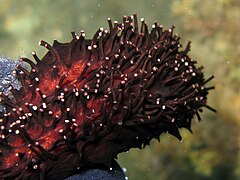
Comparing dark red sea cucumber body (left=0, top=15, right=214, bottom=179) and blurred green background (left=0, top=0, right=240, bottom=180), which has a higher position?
blurred green background (left=0, top=0, right=240, bottom=180)

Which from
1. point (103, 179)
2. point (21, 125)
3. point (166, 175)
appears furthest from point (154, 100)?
point (166, 175)

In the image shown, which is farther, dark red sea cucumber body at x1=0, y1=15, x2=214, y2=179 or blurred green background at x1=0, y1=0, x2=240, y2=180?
blurred green background at x1=0, y1=0, x2=240, y2=180

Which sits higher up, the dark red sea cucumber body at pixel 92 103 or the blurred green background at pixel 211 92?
the blurred green background at pixel 211 92

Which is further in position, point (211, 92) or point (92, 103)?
point (211, 92)

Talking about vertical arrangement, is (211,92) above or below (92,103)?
above

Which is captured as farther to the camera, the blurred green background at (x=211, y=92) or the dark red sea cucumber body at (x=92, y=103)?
the blurred green background at (x=211, y=92)
